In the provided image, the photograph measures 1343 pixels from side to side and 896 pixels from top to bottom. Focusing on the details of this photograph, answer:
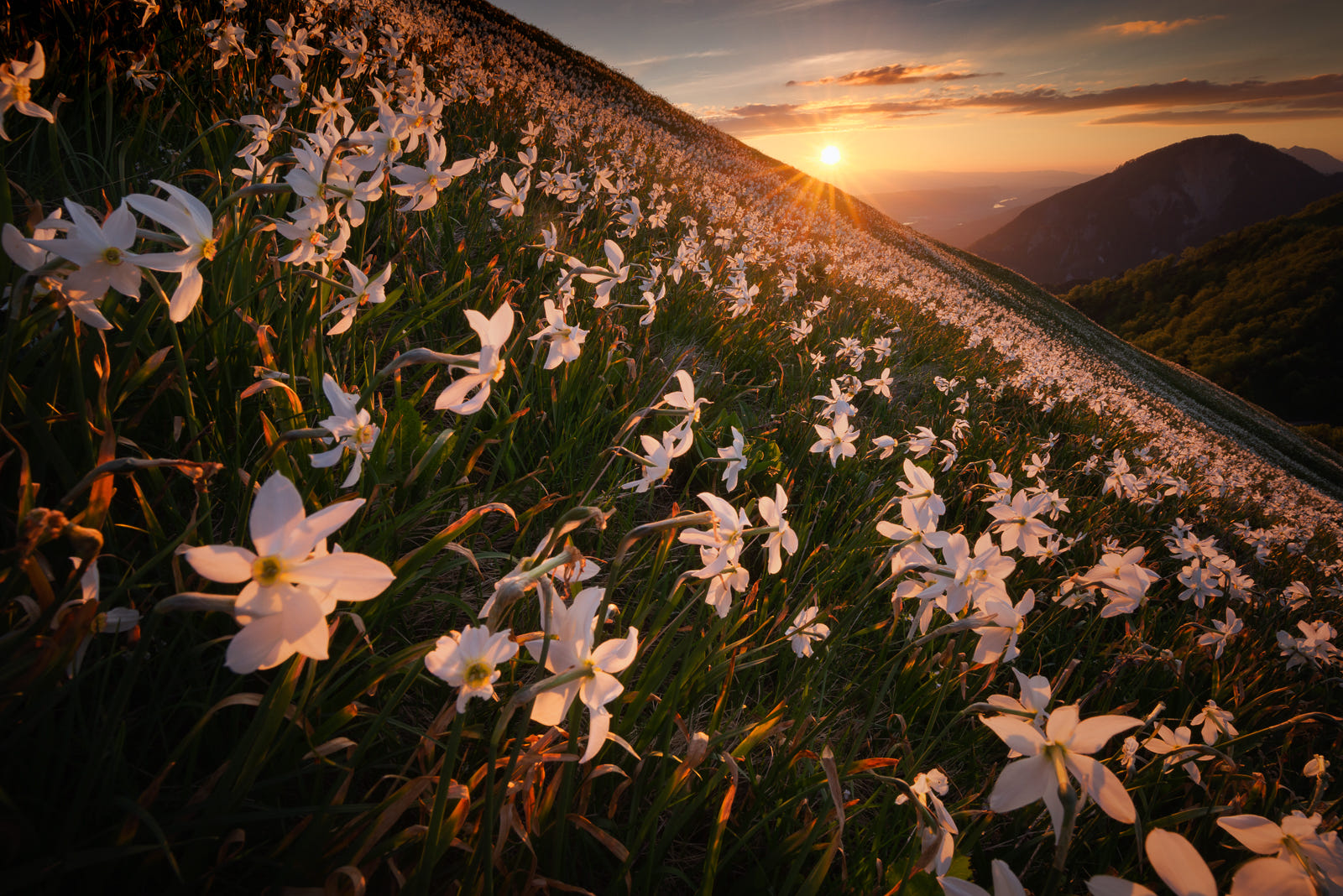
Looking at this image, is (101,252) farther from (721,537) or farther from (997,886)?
(997,886)

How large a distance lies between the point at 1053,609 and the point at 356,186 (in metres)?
3.87

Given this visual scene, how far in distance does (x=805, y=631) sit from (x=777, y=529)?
557mm

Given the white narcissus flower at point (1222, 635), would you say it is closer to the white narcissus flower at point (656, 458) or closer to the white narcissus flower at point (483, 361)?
the white narcissus flower at point (656, 458)

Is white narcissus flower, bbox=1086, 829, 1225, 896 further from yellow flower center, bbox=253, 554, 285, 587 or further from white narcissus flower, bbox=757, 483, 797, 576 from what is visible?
yellow flower center, bbox=253, 554, 285, 587

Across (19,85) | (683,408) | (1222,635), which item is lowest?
(1222,635)

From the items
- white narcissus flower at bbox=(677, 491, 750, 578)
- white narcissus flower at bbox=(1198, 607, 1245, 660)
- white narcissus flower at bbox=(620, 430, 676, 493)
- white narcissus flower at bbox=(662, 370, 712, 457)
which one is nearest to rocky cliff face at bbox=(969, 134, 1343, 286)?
white narcissus flower at bbox=(1198, 607, 1245, 660)

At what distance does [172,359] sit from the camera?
1.79 m

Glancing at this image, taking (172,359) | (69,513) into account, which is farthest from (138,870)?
(172,359)

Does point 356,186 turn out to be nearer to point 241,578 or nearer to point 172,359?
point 172,359

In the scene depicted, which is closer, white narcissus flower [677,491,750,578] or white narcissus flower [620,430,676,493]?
white narcissus flower [677,491,750,578]

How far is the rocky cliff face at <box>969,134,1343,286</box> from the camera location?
523ft

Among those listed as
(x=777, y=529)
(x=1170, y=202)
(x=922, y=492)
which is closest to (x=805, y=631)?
(x=777, y=529)

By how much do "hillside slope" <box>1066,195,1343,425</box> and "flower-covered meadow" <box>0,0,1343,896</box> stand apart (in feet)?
286

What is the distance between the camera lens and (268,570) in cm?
77
